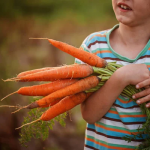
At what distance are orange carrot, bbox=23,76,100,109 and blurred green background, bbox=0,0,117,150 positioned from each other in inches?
44.0

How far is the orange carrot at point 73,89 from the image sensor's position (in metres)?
1.10

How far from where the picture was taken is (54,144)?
2281mm

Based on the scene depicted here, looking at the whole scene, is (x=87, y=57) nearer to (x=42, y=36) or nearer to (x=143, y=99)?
(x=143, y=99)

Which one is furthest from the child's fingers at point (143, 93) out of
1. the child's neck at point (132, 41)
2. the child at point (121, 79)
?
the child's neck at point (132, 41)

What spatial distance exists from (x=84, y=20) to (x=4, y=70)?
7.10ft

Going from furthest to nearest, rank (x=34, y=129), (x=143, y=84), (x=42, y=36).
→ (x=42, y=36)
(x=34, y=129)
(x=143, y=84)

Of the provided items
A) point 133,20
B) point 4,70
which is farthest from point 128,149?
point 4,70

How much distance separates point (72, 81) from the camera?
1197 mm

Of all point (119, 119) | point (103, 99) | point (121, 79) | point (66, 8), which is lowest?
point (119, 119)

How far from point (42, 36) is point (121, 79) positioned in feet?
9.22

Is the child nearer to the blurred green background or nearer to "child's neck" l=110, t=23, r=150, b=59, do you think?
"child's neck" l=110, t=23, r=150, b=59

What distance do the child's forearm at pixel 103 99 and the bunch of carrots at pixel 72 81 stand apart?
3 cm

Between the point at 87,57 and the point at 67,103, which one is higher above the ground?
the point at 87,57

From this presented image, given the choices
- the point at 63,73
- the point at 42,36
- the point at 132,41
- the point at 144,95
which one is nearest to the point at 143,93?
the point at 144,95
